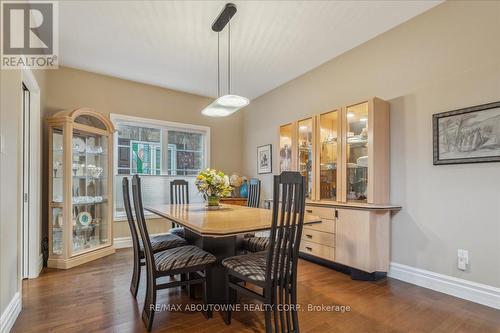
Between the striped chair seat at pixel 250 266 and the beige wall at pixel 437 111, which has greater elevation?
the beige wall at pixel 437 111

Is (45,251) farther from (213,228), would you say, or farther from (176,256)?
(213,228)

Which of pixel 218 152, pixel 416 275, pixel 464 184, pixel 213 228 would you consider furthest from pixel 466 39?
pixel 218 152

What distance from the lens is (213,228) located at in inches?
64.4

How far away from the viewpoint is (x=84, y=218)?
3607 mm

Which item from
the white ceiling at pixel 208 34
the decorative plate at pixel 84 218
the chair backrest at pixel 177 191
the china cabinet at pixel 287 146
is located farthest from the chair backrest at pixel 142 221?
the china cabinet at pixel 287 146

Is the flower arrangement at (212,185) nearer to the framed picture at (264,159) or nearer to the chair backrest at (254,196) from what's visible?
the chair backrest at (254,196)

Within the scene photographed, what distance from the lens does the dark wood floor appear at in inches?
74.6

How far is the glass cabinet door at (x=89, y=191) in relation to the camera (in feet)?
11.5

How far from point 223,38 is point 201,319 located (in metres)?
2.91

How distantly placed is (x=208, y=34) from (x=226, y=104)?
919 millimetres

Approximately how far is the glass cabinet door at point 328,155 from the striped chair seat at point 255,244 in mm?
1206

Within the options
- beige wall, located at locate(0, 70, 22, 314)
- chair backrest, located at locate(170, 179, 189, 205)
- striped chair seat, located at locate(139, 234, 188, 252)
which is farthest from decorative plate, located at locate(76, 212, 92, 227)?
striped chair seat, located at locate(139, 234, 188, 252)

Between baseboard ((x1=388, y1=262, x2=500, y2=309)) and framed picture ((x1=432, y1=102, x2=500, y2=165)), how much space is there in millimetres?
1103

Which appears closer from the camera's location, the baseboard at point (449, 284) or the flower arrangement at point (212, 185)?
the baseboard at point (449, 284)
